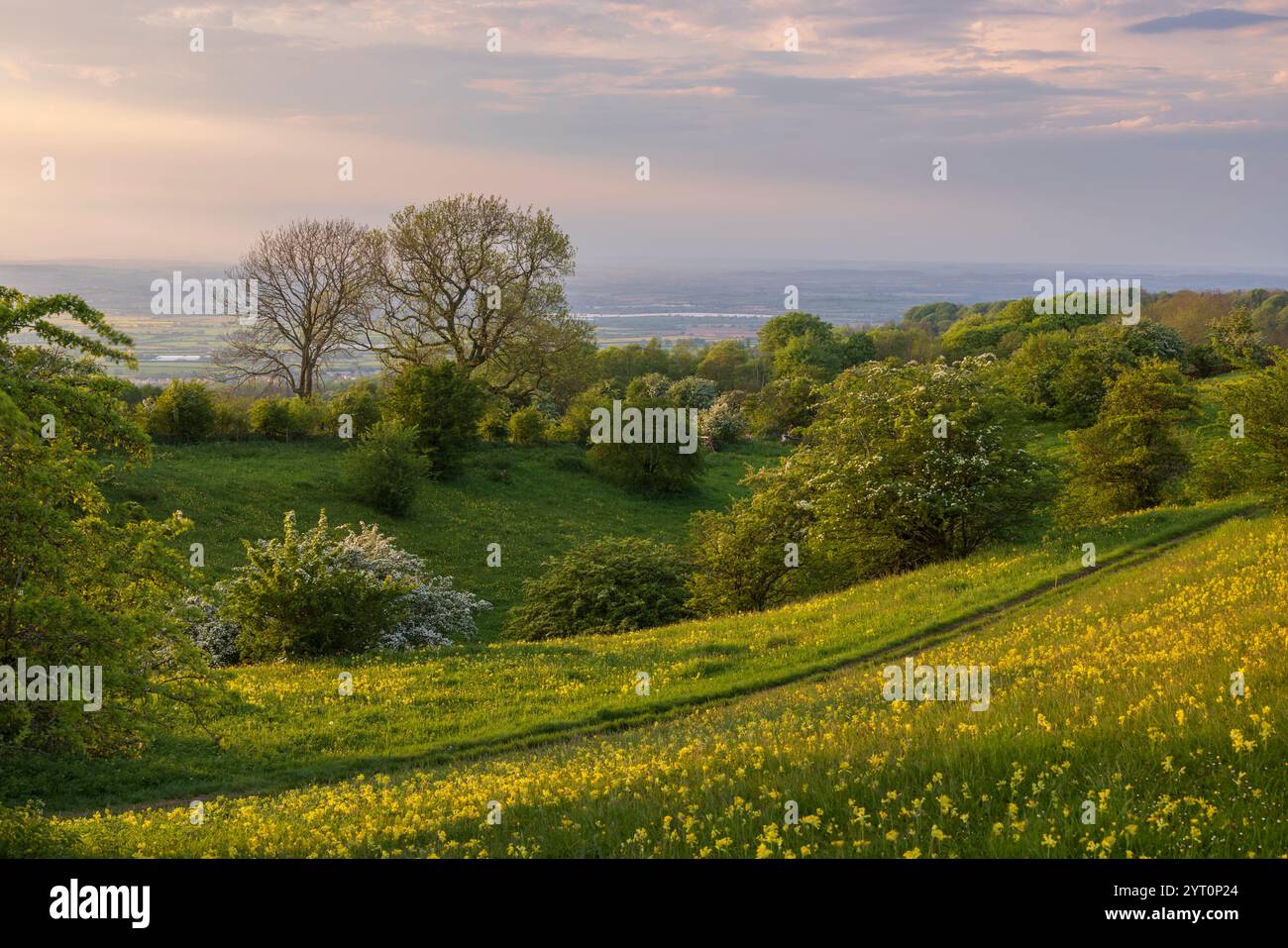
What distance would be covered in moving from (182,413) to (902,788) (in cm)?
4906

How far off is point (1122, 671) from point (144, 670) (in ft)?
39.2

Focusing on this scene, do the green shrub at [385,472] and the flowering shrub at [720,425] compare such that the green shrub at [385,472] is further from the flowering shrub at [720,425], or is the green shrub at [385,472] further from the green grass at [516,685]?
the flowering shrub at [720,425]

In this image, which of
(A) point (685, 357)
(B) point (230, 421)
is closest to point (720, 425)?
(B) point (230, 421)

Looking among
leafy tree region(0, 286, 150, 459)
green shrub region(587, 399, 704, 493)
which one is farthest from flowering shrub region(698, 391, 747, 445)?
leafy tree region(0, 286, 150, 459)

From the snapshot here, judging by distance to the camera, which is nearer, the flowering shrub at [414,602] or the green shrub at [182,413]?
the flowering shrub at [414,602]

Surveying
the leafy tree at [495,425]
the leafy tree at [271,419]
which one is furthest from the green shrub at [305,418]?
the leafy tree at [495,425]

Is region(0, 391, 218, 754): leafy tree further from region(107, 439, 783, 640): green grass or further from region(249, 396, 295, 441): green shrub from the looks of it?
region(249, 396, 295, 441): green shrub

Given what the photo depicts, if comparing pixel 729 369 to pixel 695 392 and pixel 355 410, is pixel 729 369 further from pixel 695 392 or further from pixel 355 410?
pixel 355 410

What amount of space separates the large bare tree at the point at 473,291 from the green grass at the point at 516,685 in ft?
135

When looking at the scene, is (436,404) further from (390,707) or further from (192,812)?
(192,812)

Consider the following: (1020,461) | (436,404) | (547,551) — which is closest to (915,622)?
(1020,461)

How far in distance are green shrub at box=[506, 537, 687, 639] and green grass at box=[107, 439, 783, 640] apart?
2.65 metres

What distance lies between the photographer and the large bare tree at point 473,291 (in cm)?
6062

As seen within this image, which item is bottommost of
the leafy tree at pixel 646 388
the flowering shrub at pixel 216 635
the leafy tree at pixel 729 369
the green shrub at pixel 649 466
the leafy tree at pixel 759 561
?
the flowering shrub at pixel 216 635
